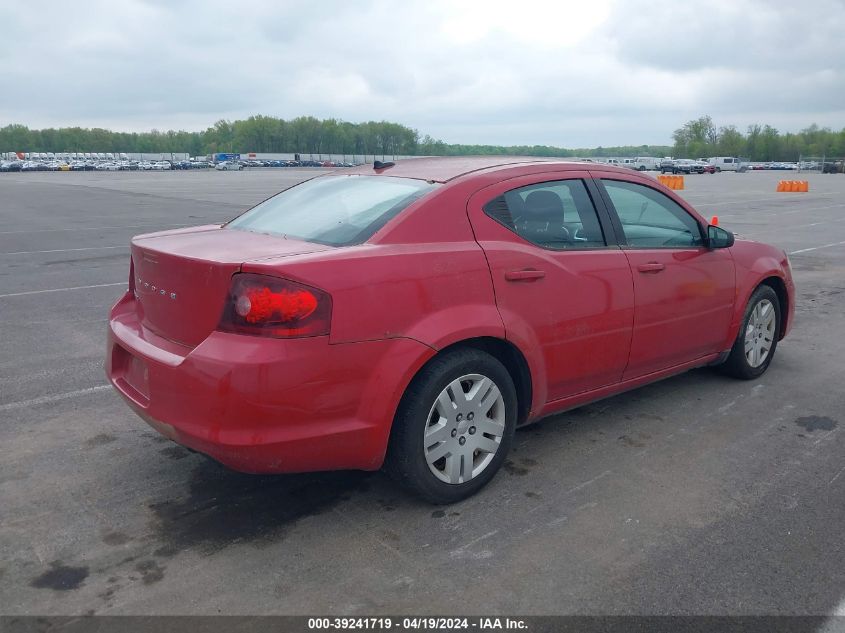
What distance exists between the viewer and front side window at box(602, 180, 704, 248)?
4484 mm

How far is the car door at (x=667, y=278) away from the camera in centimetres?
441

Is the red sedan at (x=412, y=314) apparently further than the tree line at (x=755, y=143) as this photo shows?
No

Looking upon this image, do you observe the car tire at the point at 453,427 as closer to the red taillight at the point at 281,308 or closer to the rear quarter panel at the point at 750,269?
the red taillight at the point at 281,308

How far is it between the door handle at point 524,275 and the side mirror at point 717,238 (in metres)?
1.65

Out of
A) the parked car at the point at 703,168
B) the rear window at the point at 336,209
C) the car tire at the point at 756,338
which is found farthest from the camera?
the parked car at the point at 703,168

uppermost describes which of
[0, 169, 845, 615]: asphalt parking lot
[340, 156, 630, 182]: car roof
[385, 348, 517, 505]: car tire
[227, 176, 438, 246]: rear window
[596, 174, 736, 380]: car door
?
[340, 156, 630, 182]: car roof

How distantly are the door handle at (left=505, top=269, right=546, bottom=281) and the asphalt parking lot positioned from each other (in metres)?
1.04

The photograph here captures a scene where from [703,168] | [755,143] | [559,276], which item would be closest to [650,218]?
[559,276]

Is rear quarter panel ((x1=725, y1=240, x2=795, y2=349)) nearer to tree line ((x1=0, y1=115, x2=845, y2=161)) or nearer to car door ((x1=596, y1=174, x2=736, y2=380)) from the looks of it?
car door ((x1=596, y1=174, x2=736, y2=380))

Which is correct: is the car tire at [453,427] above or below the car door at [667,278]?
below

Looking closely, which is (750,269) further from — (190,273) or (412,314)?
(190,273)

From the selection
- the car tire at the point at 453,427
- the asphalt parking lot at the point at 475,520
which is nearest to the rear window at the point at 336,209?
the car tire at the point at 453,427

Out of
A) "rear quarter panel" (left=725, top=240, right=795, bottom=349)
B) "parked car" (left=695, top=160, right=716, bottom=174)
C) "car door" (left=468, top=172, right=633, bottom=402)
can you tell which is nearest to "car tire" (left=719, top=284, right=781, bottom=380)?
"rear quarter panel" (left=725, top=240, right=795, bottom=349)

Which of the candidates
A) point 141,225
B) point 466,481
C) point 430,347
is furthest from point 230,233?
point 141,225
